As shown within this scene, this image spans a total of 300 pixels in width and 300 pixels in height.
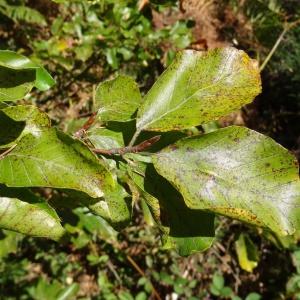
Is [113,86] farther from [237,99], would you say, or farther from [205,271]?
[205,271]

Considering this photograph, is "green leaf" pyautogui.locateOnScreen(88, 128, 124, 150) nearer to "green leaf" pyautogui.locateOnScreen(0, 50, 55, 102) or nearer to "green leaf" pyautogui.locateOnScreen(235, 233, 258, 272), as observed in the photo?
"green leaf" pyautogui.locateOnScreen(0, 50, 55, 102)

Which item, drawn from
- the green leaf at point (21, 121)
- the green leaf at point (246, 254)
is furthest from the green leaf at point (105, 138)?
the green leaf at point (246, 254)

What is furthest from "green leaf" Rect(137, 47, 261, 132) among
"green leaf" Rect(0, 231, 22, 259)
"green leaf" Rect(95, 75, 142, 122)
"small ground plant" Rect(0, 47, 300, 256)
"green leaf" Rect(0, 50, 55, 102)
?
"green leaf" Rect(0, 231, 22, 259)

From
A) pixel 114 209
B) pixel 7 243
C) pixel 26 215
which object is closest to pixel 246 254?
pixel 7 243

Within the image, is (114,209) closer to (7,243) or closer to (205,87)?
(205,87)

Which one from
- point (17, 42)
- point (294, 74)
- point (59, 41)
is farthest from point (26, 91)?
point (294, 74)
